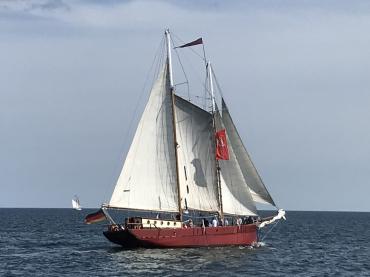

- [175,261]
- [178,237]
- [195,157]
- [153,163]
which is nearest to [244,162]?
[195,157]

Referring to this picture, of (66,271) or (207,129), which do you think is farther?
(207,129)

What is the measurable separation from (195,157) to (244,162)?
204 inches

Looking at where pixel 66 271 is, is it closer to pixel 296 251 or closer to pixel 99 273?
pixel 99 273

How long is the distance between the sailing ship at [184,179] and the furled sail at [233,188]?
0.34ft

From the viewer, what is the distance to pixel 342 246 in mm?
88062

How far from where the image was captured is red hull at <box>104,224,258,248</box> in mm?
68062

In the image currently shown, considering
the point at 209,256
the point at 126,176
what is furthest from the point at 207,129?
→ the point at 209,256

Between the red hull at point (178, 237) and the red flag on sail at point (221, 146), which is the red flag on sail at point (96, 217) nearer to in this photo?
the red hull at point (178, 237)

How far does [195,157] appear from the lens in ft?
244

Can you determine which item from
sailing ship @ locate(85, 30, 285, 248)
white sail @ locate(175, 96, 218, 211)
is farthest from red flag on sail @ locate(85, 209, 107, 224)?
white sail @ locate(175, 96, 218, 211)

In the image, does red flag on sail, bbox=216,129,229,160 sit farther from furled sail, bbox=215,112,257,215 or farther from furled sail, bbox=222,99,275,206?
furled sail, bbox=222,99,275,206

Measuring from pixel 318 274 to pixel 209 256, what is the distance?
11.2 metres

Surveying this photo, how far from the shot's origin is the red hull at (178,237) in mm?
68062

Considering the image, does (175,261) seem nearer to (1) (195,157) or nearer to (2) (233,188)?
(2) (233,188)
